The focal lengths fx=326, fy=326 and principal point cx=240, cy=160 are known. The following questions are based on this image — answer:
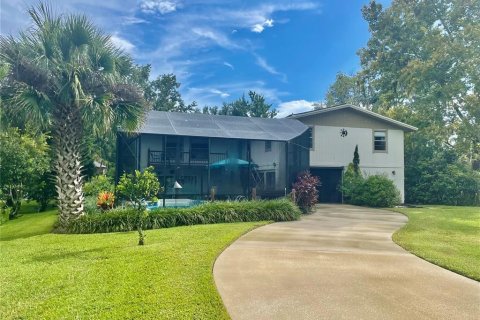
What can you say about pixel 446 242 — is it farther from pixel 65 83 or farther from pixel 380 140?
pixel 380 140

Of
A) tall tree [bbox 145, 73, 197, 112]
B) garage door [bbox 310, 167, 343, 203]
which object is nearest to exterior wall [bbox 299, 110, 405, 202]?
garage door [bbox 310, 167, 343, 203]

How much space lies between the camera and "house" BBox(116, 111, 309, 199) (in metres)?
14.8

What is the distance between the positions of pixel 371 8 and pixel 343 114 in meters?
13.9

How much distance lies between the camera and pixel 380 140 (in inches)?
855

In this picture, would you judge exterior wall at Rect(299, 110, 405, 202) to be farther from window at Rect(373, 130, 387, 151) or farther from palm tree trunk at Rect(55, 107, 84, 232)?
palm tree trunk at Rect(55, 107, 84, 232)

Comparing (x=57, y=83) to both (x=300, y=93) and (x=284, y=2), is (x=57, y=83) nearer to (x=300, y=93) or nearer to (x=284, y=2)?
(x=284, y=2)

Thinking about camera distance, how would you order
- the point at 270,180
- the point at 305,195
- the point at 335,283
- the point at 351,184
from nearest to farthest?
1. the point at 335,283
2. the point at 305,195
3. the point at 270,180
4. the point at 351,184

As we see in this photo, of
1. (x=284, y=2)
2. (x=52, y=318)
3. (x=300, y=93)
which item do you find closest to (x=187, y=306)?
(x=52, y=318)

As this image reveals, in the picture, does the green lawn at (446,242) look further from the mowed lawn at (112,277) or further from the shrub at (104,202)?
the shrub at (104,202)

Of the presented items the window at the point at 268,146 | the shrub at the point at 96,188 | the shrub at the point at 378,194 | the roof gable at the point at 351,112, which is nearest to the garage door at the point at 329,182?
the shrub at the point at 378,194

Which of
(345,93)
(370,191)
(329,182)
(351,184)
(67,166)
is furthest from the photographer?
A: (345,93)

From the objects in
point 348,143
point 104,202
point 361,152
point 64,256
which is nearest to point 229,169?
point 104,202

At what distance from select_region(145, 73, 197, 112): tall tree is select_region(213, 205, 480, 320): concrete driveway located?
31.3 meters

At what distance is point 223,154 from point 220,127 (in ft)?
5.71
